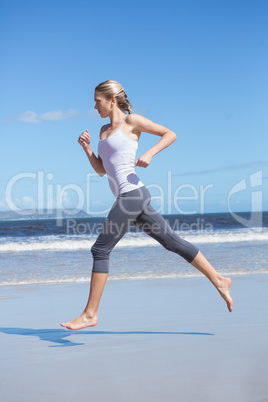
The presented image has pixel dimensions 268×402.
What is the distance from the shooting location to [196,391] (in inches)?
78.0

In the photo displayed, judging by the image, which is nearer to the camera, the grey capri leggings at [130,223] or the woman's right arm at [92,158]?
the grey capri leggings at [130,223]

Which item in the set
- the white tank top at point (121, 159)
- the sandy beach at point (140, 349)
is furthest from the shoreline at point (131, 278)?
the white tank top at point (121, 159)

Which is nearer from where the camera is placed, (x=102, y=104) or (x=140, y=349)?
(x=140, y=349)

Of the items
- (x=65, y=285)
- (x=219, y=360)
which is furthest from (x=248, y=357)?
(x=65, y=285)

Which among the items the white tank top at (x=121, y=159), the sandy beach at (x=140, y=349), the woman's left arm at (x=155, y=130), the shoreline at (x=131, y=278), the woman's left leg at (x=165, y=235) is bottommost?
the shoreline at (x=131, y=278)

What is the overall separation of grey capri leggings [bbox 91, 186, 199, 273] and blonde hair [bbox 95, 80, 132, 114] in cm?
60

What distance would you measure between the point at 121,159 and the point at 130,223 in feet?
1.39

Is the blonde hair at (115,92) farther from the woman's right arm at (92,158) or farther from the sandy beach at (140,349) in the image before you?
the sandy beach at (140,349)

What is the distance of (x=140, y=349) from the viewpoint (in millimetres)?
2771

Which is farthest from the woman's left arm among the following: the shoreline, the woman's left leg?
the shoreline

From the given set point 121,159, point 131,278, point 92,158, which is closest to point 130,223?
point 121,159

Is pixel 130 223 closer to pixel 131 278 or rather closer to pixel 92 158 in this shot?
pixel 92 158

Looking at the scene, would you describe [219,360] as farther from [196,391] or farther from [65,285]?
[65,285]

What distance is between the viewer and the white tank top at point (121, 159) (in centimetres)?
293
